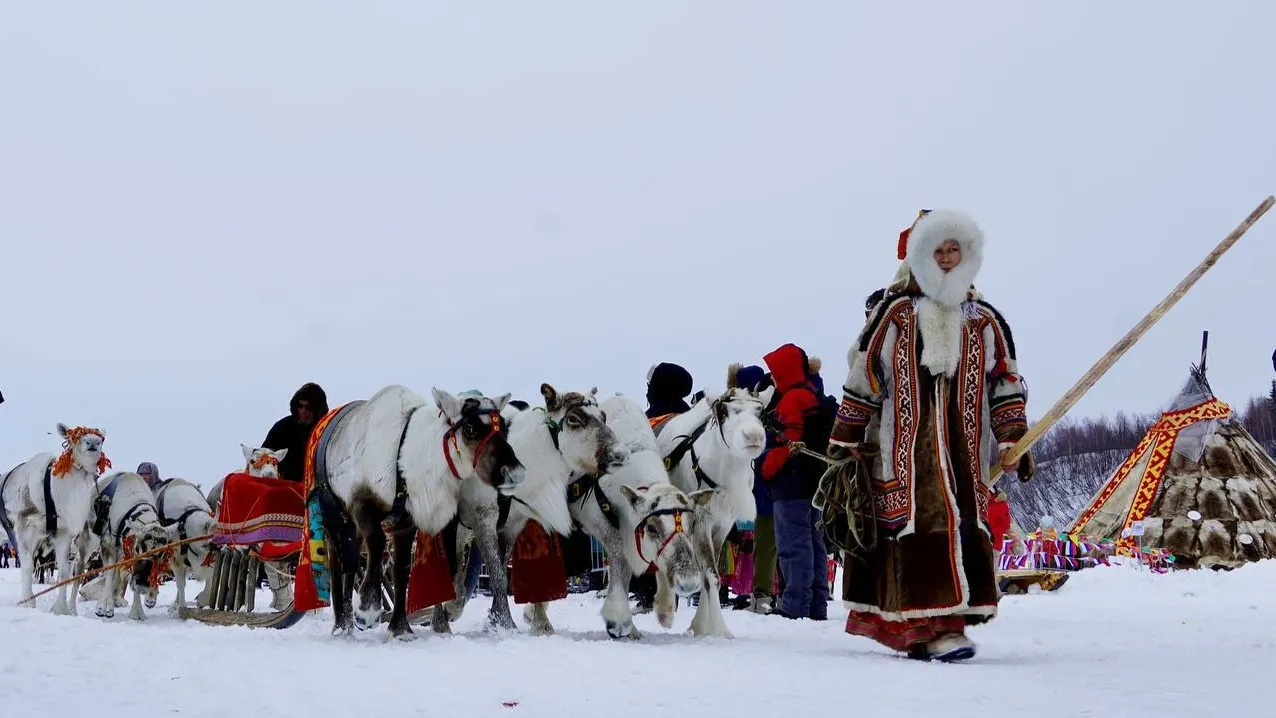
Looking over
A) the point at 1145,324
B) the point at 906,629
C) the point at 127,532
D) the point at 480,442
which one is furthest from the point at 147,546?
the point at 1145,324

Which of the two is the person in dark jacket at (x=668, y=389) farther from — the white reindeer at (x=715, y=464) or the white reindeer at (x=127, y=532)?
the white reindeer at (x=127, y=532)

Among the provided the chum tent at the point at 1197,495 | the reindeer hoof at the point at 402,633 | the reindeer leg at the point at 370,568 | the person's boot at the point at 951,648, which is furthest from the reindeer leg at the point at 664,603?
the chum tent at the point at 1197,495

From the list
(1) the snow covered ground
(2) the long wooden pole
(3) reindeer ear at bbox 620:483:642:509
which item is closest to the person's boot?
(1) the snow covered ground

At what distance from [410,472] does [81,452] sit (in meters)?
7.29

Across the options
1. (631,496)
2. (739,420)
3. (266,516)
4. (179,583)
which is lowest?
(179,583)

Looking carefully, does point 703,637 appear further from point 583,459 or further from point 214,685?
point 214,685

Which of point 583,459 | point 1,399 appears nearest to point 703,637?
point 583,459

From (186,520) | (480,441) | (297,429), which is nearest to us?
(480,441)

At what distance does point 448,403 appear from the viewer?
8.26m

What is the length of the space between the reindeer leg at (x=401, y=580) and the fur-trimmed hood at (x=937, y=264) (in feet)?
12.4

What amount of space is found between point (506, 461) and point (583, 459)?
0.76 meters

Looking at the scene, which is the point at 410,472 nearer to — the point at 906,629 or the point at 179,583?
the point at 906,629

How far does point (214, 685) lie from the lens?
16.7ft

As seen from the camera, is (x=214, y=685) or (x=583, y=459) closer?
(x=214, y=685)
